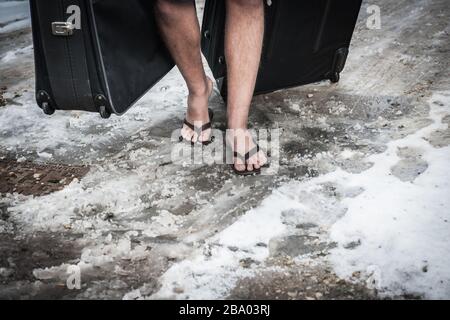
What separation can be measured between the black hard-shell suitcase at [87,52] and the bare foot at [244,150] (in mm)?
412

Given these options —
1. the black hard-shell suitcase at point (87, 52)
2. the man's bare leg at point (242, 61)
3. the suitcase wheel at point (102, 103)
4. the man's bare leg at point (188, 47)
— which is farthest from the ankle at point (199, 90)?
the suitcase wheel at point (102, 103)

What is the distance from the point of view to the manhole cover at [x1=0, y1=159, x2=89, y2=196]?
4.83 feet

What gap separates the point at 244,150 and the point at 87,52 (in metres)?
0.65

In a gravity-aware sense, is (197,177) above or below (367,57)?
below

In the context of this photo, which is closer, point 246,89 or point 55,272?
point 55,272

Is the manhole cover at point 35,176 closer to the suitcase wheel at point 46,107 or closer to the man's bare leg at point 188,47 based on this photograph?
the suitcase wheel at point 46,107

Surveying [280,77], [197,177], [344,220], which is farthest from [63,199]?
[280,77]

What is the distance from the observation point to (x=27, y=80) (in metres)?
2.29

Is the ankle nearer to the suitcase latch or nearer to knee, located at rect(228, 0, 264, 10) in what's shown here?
knee, located at rect(228, 0, 264, 10)

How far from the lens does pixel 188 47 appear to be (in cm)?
158

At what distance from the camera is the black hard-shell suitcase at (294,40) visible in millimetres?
1691

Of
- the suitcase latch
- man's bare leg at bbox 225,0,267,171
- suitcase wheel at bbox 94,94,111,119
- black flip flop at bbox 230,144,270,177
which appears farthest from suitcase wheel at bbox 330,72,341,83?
the suitcase latch

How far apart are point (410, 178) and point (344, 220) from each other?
0.34 m

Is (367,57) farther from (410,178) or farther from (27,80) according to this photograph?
(27,80)
